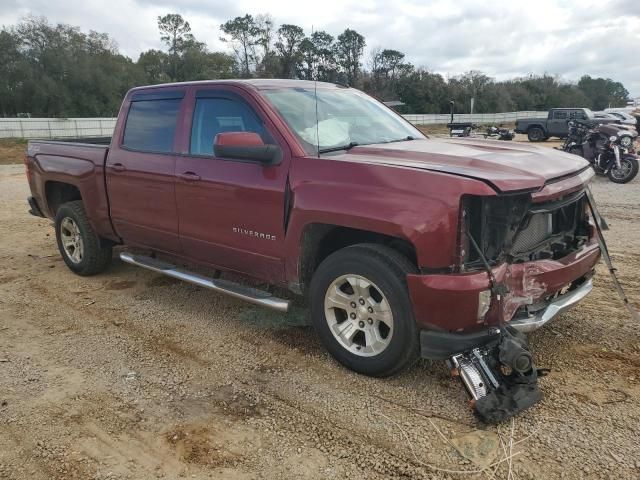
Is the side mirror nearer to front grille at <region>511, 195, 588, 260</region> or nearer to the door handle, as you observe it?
the door handle

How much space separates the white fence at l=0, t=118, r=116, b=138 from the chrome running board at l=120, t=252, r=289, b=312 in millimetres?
21342

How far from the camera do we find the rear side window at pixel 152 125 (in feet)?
15.0

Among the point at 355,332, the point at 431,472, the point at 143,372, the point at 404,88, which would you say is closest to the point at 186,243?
the point at 143,372

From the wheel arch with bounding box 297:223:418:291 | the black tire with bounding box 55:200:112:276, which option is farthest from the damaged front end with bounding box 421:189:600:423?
the black tire with bounding box 55:200:112:276

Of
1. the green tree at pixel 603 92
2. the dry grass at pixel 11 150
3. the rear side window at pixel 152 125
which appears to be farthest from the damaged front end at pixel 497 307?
the green tree at pixel 603 92

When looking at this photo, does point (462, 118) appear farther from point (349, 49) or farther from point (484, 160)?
point (484, 160)

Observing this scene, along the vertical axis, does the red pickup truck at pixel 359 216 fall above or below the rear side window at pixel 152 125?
below

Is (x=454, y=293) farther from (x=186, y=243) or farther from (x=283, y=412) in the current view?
(x=186, y=243)

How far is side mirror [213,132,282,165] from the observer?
3.57 metres

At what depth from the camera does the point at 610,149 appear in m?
12.1

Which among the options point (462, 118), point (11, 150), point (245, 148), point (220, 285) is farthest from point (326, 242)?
point (462, 118)

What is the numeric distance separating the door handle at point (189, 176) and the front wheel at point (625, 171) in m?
10.8

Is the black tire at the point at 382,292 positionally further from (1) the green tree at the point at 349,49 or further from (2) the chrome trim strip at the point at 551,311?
(1) the green tree at the point at 349,49

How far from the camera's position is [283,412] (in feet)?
10.3
